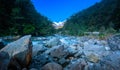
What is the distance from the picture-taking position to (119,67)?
7012 millimetres

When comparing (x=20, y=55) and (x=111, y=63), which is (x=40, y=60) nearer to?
(x=20, y=55)

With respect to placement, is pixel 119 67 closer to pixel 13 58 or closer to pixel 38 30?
pixel 13 58

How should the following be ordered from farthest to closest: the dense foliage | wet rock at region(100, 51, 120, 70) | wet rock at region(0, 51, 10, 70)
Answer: the dense foliage, wet rock at region(100, 51, 120, 70), wet rock at region(0, 51, 10, 70)

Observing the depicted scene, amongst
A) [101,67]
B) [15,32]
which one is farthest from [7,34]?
[101,67]

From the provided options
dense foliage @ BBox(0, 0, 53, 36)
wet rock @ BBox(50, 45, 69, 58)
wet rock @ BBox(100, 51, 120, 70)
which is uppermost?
dense foliage @ BBox(0, 0, 53, 36)

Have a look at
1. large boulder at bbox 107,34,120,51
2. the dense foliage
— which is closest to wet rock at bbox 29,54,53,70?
large boulder at bbox 107,34,120,51

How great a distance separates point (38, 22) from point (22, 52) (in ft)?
64.3

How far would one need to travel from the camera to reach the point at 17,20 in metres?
22.1

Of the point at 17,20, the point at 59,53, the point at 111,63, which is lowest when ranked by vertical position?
the point at 111,63

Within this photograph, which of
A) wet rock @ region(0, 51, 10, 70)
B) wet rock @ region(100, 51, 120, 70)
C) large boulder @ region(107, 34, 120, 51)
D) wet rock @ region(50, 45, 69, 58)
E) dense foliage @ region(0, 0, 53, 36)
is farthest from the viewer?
dense foliage @ region(0, 0, 53, 36)

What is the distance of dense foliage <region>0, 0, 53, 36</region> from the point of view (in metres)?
17.9

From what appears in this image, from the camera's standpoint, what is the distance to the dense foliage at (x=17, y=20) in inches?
703

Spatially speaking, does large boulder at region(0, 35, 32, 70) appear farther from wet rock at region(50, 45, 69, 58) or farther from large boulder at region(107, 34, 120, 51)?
large boulder at region(107, 34, 120, 51)

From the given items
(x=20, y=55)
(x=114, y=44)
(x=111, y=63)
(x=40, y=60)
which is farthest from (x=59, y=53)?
(x=114, y=44)
